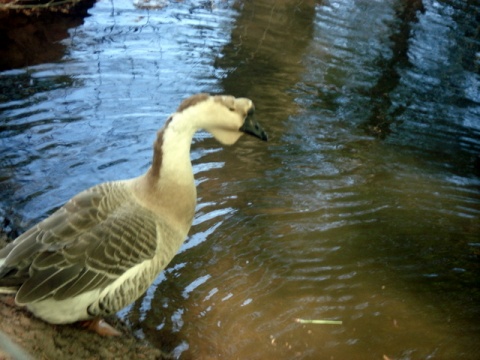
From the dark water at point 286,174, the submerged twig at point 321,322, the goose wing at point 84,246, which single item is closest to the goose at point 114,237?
the goose wing at point 84,246

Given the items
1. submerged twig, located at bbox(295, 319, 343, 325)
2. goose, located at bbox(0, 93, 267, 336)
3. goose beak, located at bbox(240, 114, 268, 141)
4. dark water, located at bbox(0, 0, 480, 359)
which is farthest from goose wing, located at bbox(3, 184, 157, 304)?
submerged twig, located at bbox(295, 319, 343, 325)

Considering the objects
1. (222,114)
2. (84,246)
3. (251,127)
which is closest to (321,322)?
(251,127)

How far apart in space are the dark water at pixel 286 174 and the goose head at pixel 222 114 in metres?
1.48

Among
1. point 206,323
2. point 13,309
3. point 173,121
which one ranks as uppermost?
point 173,121

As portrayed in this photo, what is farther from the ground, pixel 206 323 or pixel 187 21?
pixel 187 21

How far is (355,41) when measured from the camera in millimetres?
10320

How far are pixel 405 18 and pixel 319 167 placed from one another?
7.94 m

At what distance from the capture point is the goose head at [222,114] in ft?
10.7

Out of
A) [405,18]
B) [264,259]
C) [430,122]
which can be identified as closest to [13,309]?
[264,259]

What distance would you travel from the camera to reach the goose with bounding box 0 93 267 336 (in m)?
2.84

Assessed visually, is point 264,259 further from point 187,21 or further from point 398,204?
point 187,21

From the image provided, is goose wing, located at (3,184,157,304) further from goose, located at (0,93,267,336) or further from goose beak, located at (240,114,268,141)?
goose beak, located at (240,114,268,141)

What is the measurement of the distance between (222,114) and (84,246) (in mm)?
1197

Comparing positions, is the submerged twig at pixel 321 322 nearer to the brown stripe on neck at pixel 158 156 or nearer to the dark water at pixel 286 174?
the dark water at pixel 286 174
